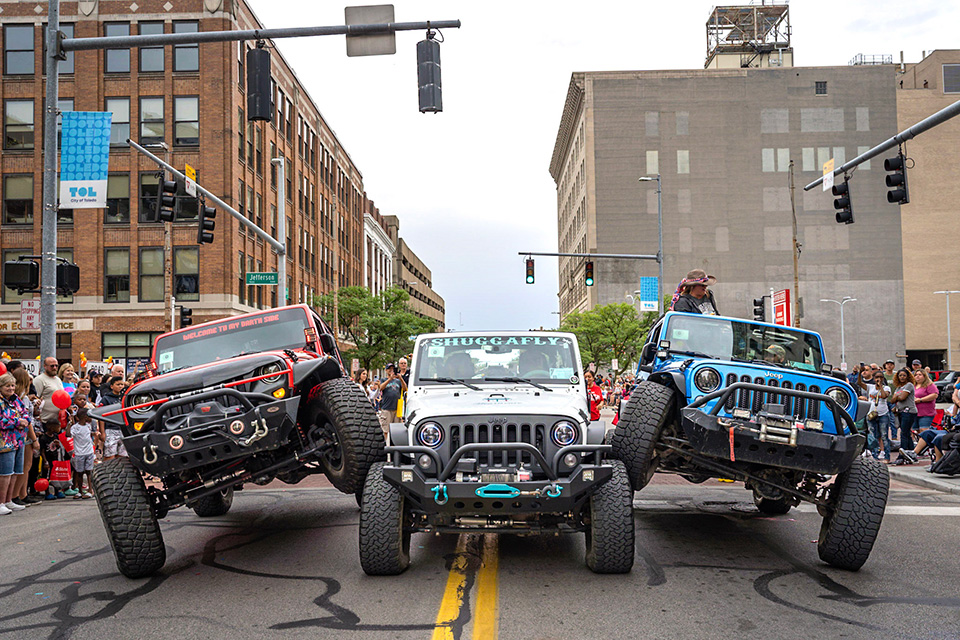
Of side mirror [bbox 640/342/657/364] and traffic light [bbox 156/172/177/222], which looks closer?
side mirror [bbox 640/342/657/364]

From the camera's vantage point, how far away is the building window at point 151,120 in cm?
3819

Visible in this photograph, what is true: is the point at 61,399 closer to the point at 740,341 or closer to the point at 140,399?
the point at 140,399

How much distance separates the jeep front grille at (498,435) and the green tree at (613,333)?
2024 inches

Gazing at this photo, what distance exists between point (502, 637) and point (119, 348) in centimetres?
3676

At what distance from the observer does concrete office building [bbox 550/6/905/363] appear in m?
74.4

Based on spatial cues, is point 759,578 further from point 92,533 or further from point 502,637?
point 92,533

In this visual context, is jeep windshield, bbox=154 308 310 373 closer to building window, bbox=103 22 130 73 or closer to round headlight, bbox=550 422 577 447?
round headlight, bbox=550 422 577 447

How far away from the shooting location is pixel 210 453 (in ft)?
22.0

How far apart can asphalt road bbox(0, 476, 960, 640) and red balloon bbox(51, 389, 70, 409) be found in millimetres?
2655

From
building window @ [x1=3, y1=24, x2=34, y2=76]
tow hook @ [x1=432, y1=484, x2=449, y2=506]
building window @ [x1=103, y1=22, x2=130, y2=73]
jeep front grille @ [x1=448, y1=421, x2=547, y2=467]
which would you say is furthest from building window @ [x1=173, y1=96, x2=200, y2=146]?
tow hook @ [x1=432, y1=484, x2=449, y2=506]

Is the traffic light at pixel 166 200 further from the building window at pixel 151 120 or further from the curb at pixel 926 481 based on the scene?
the building window at pixel 151 120

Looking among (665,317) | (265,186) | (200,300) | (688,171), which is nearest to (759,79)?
(688,171)

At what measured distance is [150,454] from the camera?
263 inches

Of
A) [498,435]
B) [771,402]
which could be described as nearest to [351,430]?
[498,435]
